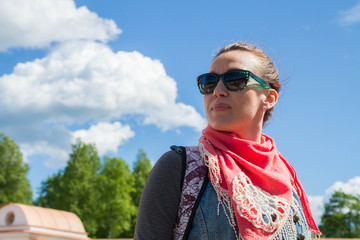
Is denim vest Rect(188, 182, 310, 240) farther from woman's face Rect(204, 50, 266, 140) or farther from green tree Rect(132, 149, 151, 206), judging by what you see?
green tree Rect(132, 149, 151, 206)

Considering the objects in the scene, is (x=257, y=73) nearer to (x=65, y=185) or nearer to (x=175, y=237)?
(x=175, y=237)

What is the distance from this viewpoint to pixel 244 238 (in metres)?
2.62

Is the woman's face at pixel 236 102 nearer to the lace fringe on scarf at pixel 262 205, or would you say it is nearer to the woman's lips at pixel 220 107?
the woman's lips at pixel 220 107

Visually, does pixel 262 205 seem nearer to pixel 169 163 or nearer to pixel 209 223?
pixel 209 223

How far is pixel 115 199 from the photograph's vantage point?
125 ft

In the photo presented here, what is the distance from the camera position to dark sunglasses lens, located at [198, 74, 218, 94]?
3.05m

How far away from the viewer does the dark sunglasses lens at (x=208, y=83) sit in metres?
3.05

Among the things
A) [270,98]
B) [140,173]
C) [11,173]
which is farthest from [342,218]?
[270,98]

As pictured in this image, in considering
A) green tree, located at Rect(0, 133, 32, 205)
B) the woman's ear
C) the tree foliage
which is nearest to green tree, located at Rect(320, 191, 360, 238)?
the tree foliage

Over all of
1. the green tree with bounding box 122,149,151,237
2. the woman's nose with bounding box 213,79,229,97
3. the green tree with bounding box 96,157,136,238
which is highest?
the green tree with bounding box 122,149,151,237

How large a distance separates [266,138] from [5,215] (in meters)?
20.3

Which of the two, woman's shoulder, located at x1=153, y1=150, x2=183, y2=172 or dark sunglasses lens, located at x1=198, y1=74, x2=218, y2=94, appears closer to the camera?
woman's shoulder, located at x1=153, y1=150, x2=183, y2=172

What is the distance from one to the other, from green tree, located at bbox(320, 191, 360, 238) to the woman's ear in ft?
126

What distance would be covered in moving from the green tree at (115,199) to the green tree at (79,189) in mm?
831
